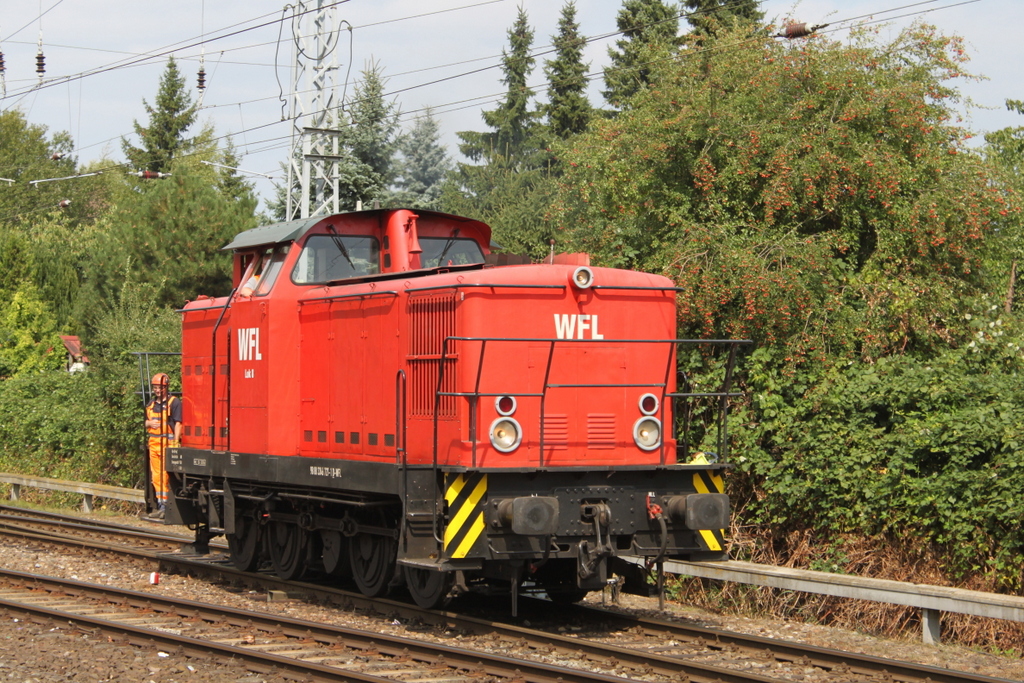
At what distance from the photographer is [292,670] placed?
298 inches

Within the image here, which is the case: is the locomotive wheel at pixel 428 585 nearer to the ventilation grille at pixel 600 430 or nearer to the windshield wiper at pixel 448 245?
the ventilation grille at pixel 600 430

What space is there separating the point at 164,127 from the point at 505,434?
56914mm

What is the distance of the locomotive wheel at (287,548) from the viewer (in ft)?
35.8

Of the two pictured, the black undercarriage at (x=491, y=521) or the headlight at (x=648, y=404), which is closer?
the black undercarriage at (x=491, y=521)

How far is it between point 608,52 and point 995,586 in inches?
1452

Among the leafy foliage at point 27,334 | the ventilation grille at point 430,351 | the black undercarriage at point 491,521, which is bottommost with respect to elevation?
the black undercarriage at point 491,521

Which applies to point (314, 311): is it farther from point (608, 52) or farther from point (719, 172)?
point (608, 52)

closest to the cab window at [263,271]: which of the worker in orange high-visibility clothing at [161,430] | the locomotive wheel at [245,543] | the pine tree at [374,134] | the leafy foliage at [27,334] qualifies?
the locomotive wheel at [245,543]

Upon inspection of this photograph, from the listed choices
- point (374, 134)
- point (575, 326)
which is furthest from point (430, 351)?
point (374, 134)

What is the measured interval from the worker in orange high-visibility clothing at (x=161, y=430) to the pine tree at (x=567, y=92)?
94.8 feet

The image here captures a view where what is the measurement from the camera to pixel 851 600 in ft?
32.6

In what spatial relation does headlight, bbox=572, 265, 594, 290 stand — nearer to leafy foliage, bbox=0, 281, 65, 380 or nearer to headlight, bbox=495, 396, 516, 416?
headlight, bbox=495, 396, 516, 416

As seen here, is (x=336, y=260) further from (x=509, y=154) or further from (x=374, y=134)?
(x=509, y=154)

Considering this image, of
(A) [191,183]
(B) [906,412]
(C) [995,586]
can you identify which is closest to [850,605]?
(C) [995,586]
